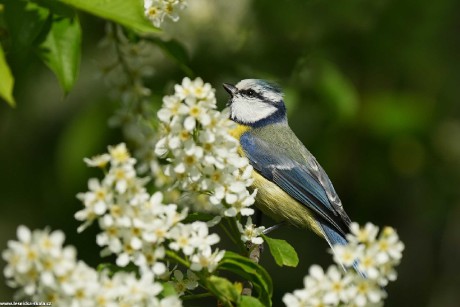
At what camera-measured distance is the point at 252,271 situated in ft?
8.11

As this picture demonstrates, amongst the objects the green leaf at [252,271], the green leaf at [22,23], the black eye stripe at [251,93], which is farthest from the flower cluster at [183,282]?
the black eye stripe at [251,93]

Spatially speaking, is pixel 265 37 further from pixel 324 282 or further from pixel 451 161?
pixel 324 282

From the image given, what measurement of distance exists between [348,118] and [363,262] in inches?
123

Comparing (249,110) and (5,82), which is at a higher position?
(5,82)

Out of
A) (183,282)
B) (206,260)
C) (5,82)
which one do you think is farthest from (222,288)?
(5,82)

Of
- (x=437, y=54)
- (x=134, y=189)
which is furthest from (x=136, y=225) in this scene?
(x=437, y=54)

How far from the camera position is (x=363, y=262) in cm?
217

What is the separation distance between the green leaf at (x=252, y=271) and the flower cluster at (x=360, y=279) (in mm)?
291

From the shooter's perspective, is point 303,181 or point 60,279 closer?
point 60,279

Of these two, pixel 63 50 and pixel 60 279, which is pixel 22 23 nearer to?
pixel 63 50

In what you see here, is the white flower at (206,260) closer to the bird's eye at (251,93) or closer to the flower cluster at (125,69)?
the flower cluster at (125,69)

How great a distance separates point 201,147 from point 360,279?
2.06ft

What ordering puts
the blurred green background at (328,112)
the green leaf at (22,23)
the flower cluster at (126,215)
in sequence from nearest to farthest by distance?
the flower cluster at (126,215)
the green leaf at (22,23)
the blurred green background at (328,112)

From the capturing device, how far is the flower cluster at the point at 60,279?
196 centimetres
